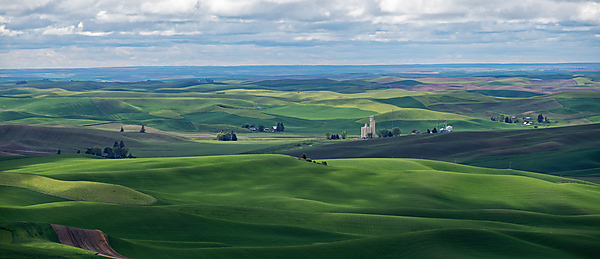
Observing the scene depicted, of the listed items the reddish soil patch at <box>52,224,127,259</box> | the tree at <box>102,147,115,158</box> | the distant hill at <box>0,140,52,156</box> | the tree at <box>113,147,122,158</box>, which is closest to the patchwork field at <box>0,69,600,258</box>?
the reddish soil patch at <box>52,224,127,259</box>

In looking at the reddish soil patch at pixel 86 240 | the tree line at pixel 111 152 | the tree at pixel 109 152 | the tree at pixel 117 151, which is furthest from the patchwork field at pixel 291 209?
the tree at pixel 117 151

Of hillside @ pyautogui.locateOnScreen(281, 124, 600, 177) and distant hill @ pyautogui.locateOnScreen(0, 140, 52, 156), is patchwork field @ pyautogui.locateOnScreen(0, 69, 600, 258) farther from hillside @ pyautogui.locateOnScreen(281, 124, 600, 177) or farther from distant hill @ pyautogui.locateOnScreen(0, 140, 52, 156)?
distant hill @ pyautogui.locateOnScreen(0, 140, 52, 156)

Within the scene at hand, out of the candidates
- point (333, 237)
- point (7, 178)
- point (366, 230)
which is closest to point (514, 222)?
point (366, 230)

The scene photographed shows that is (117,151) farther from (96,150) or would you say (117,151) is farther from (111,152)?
(96,150)

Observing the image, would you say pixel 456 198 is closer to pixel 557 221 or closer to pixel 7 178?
pixel 557 221

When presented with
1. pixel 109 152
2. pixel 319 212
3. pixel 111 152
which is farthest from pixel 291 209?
pixel 109 152
